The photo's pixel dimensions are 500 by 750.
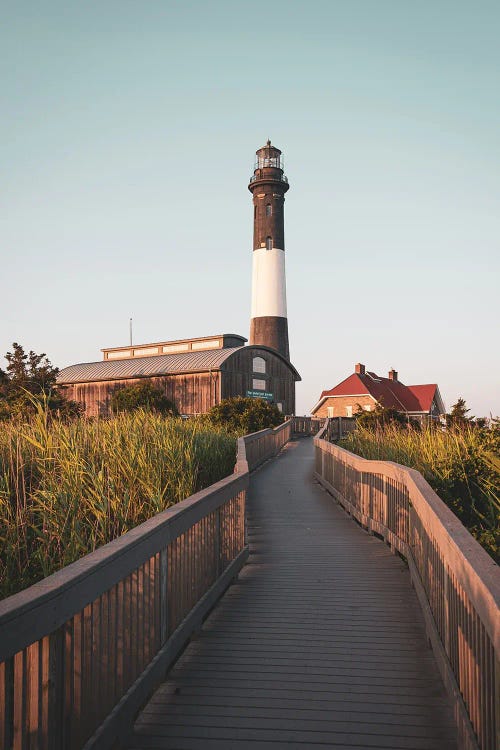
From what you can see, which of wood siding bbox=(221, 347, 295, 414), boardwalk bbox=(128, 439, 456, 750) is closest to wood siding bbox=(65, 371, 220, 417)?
wood siding bbox=(221, 347, 295, 414)

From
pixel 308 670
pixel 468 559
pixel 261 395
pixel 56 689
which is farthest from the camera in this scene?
pixel 261 395

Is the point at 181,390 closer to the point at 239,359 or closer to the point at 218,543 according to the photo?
the point at 239,359

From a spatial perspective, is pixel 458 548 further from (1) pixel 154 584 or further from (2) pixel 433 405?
(2) pixel 433 405

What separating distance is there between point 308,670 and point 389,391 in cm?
5264

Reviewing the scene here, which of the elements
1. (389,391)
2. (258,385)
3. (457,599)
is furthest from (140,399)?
(457,599)

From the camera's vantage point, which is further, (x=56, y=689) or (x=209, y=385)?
(x=209, y=385)

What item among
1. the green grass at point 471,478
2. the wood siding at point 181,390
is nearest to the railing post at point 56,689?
the green grass at point 471,478

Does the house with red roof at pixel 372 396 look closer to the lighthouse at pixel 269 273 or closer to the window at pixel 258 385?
the lighthouse at pixel 269 273

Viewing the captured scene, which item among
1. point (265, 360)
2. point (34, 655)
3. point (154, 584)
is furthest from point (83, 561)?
point (265, 360)

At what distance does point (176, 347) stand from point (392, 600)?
144 ft

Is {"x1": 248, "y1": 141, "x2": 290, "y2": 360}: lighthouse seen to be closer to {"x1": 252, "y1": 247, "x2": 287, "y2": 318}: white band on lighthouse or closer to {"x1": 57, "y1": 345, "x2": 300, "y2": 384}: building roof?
{"x1": 252, "y1": 247, "x2": 287, "y2": 318}: white band on lighthouse

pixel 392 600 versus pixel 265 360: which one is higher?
pixel 265 360

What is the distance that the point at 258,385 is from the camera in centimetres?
4597

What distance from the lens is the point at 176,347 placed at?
163ft
